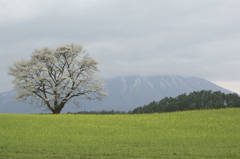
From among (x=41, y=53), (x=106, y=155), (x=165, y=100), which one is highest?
(x=41, y=53)

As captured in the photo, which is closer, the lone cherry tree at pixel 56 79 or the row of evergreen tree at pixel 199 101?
the lone cherry tree at pixel 56 79

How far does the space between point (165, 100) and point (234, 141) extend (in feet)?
227

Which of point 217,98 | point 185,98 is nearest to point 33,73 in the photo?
point 185,98

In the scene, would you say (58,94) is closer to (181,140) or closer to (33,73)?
(33,73)

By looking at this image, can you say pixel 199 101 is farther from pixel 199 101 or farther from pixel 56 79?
pixel 56 79

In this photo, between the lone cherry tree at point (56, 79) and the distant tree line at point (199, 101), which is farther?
the distant tree line at point (199, 101)

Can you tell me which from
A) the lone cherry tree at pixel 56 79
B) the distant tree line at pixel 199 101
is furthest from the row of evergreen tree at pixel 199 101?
the lone cherry tree at pixel 56 79

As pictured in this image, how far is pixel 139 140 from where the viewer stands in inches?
981

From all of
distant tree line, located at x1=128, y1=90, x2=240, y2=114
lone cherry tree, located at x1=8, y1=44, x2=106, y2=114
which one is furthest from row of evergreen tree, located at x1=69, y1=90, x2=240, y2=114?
lone cherry tree, located at x1=8, y1=44, x2=106, y2=114

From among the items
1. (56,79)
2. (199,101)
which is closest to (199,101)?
(199,101)

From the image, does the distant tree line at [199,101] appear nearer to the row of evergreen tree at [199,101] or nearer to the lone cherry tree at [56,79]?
the row of evergreen tree at [199,101]

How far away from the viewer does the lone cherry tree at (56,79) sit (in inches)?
2285

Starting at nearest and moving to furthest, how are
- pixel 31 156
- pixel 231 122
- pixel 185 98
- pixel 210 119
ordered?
pixel 31 156, pixel 231 122, pixel 210 119, pixel 185 98

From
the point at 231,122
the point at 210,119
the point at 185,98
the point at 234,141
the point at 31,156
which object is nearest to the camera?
the point at 31,156
